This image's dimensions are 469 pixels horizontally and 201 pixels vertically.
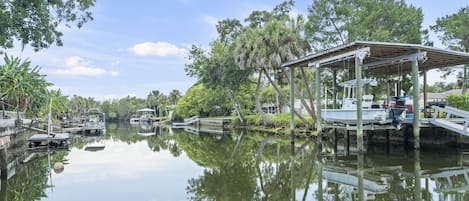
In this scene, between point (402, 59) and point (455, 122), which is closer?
point (455, 122)

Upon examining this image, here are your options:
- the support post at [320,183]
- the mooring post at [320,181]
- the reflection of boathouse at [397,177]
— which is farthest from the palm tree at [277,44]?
the support post at [320,183]

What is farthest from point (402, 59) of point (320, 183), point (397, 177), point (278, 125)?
point (278, 125)

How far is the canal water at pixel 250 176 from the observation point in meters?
9.04

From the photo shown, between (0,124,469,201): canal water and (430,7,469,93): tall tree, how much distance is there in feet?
41.2

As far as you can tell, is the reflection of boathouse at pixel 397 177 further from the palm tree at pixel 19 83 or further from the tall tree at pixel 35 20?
the palm tree at pixel 19 83

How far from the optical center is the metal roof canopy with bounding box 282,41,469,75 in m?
14.9

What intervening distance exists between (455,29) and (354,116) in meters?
14.7

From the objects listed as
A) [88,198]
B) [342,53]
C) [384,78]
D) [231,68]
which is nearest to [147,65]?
[231,68]

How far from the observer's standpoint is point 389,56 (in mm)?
17656

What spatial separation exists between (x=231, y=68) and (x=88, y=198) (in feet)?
82.3

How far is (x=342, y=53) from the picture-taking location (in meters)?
16.8

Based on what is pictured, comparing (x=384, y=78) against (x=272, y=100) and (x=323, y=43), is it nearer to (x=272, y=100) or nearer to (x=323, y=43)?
(x=323, y=43)

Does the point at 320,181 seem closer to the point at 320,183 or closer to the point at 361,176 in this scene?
the point at 320,183

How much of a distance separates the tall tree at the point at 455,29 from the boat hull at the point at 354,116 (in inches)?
530
